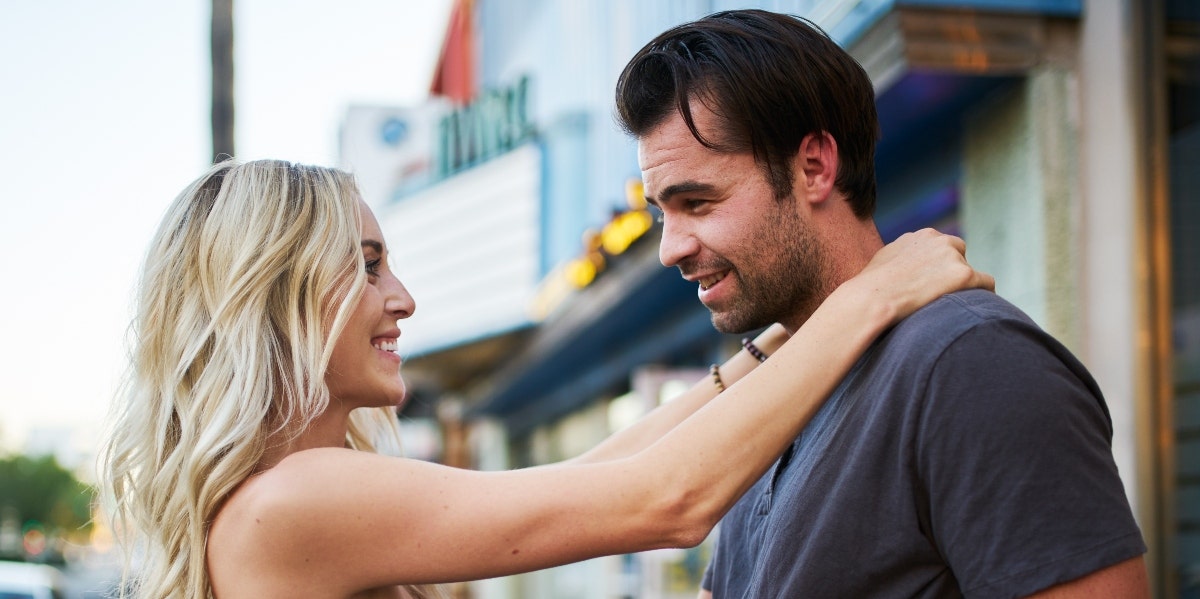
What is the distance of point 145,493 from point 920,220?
178 inches

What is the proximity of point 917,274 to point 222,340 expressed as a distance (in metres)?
1.30

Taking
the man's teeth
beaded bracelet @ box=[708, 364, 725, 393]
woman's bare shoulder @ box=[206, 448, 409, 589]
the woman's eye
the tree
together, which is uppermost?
the woman's eye

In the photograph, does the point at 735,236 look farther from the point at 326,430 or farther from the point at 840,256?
the point at 326,430

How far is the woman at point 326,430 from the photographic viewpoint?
1.95 meters

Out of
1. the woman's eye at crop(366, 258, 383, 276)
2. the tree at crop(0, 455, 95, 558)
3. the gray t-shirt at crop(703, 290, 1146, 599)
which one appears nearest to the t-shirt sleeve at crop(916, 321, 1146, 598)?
the gray t-shirt at crop(703, 290, 1146, 599)

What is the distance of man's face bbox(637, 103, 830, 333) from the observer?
7.11 feet

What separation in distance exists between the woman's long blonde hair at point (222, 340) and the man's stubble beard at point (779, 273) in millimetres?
764

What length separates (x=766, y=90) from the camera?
2129mm

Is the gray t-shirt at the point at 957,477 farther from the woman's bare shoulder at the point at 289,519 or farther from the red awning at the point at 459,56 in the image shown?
the red awning at the point at 459,56

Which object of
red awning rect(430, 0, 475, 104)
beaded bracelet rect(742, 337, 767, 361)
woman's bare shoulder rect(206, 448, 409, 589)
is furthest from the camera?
red awning rect(430, 0, 475, 104)

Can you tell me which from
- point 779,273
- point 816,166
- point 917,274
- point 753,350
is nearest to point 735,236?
point 779,273

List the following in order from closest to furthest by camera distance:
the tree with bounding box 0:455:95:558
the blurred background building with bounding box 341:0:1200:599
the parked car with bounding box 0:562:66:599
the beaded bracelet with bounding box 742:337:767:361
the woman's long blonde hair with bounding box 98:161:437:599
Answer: the woman's long blonde hair with bounding box 98:161:437:599, the beaded bracelet with bounding box 742:337:767:361, the blurred background building with bounding box 341:0:1200:599, the parked car with bounding box 0:562:66:599, the tree with bounding box 0:455:95:558

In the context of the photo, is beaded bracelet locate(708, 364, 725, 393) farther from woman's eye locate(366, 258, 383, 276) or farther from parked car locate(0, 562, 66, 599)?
parked car locate(0, 562, 66, 599)

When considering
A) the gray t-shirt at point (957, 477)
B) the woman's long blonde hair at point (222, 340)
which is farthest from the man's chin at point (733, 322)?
the woman's long blonde hair at point (222, 340)
